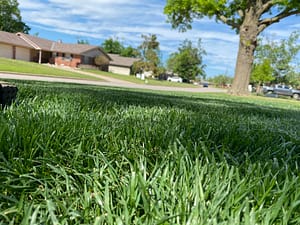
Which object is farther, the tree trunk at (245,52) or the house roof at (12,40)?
the house roof at (12,40)

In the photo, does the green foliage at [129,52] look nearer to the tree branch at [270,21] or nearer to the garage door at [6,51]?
the garage door at [6,51]

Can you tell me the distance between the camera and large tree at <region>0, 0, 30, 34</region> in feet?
197

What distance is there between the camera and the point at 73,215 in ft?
3.45

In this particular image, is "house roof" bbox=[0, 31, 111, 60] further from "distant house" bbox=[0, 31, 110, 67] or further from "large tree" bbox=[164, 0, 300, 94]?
"large tree" bbox=[164, 0, 300, 94]

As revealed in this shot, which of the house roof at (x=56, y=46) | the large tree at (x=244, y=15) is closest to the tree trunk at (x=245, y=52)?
the large tree at (x=244, y=15)

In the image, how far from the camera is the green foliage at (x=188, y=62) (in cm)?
8850

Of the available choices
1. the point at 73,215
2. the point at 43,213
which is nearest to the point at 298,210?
the point at 73,215

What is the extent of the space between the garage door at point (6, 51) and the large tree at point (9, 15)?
1790cm

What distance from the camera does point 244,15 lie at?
1827 centimetres

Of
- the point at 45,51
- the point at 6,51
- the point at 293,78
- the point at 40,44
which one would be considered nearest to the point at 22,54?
the point at 6,51

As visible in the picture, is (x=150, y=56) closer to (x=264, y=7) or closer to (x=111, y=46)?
(x=111, y=46)

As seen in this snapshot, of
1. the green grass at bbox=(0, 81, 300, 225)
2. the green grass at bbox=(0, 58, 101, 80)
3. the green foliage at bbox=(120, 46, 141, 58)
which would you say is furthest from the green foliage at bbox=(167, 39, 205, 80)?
the green grass at bbox=(0, 81, 300, 225)

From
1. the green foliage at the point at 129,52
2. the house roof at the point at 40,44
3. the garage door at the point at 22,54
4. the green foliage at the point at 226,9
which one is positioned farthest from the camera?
the green foliage at the point at 129,52

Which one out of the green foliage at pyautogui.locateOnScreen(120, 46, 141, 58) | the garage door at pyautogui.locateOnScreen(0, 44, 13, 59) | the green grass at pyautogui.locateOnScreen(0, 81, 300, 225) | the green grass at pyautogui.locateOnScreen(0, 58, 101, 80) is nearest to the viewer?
the green grass at pyautogui.locateOnScreen(0, 81, 300, 225)
